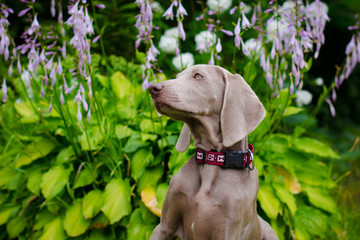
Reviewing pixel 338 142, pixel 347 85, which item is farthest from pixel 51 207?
pixel 347 85

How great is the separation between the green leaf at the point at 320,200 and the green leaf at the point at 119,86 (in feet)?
7.14

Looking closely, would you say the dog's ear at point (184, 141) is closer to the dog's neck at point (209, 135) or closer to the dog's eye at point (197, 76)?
the dog's neck at point (209, 135)

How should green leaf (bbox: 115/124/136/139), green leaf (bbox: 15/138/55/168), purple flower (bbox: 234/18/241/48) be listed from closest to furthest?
purple flower (bbox: 234/18/241/48) → green leaf (bbox: 115/124/136/139) → green leaf (bbox: 15/138/55/168)

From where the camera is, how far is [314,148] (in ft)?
12.2

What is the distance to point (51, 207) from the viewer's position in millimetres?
3221

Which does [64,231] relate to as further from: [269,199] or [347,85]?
[347,85]

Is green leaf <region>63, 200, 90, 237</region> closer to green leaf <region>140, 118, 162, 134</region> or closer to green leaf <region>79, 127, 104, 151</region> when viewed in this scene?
green leaf <region>79, 127, 104, 151</region>

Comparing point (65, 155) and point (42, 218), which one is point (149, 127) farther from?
point (42, 218)

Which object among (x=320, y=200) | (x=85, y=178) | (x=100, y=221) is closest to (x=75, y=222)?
(x=100, y=221)

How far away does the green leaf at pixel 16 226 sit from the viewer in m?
3.34

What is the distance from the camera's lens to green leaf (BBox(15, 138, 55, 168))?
3.47 metres

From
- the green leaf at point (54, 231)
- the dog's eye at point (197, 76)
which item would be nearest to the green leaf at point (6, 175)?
the green leaf at point (54, 231)

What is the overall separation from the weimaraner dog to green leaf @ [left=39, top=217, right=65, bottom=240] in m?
1.61

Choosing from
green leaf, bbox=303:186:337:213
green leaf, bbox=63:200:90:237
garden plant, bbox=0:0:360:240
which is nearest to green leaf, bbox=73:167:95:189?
garden plant, bbox=0:0:360:240
